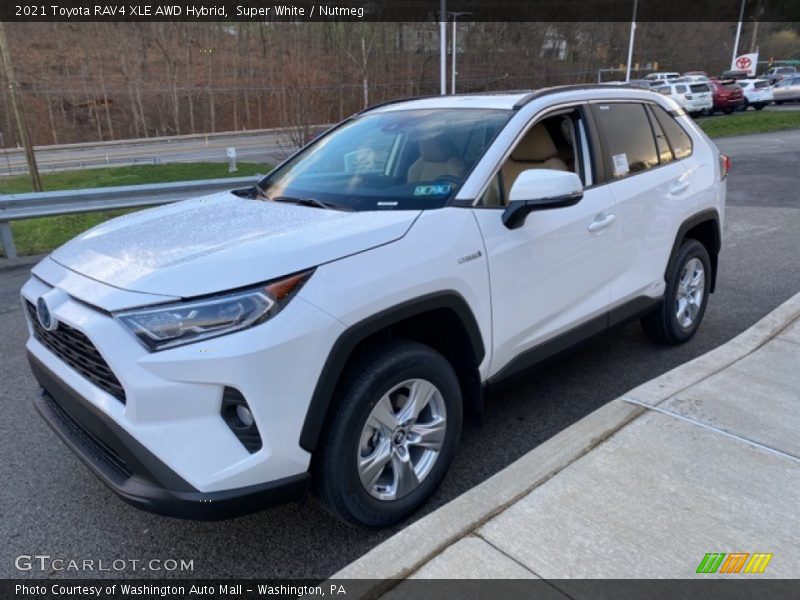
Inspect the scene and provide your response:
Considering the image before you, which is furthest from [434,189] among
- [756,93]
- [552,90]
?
[756,93]

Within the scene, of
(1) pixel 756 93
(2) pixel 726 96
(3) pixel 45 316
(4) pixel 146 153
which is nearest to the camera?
(3) pixel 45 316

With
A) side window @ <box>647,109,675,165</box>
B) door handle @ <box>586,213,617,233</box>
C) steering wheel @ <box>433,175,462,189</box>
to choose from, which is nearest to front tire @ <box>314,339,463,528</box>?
steering wheel @ <box>433,175,462,189</box>

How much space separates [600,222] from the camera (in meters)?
3.47

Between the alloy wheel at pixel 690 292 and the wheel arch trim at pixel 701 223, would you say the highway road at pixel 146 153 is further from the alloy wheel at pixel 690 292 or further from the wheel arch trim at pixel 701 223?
the alloy wheel at pixel 690 292

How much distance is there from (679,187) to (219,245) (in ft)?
10.5

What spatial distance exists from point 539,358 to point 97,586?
88.5 inches

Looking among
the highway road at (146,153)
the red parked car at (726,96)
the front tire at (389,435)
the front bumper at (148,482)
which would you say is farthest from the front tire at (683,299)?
the red parked car at (726,96)

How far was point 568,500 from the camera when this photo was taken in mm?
2508

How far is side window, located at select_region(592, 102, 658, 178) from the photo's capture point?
3.76 metres

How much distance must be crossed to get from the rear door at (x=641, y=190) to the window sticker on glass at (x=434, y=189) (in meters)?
1.22

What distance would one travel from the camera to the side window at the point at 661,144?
13.8 ft

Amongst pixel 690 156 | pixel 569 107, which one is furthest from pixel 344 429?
pixel 690 156

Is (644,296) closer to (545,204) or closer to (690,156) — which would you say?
(690,156)

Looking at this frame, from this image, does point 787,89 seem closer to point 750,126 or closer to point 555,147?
point 750,126
